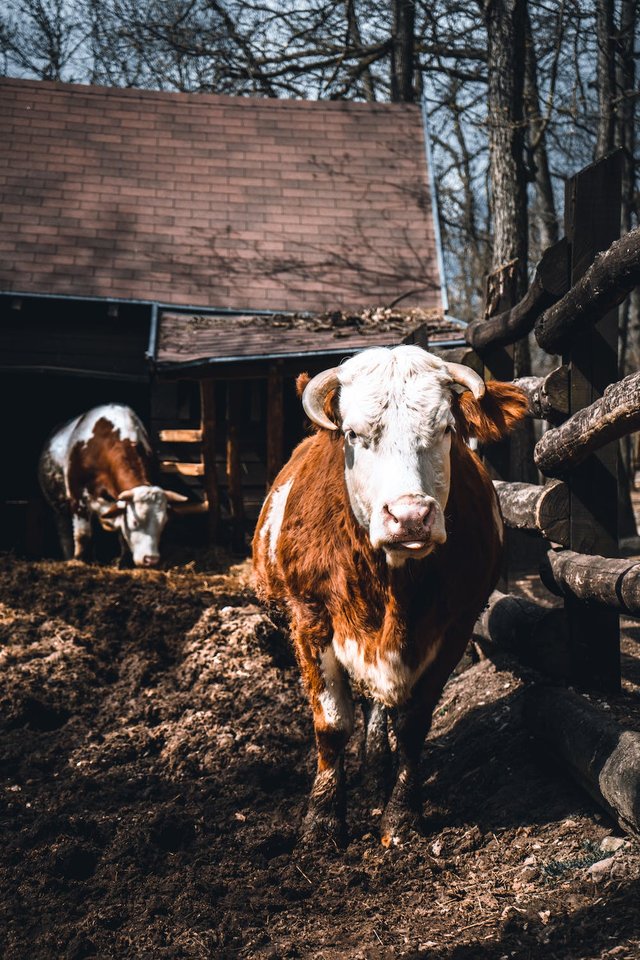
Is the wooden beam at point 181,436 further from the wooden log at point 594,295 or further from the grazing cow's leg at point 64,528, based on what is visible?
the wooden log at point 594,295

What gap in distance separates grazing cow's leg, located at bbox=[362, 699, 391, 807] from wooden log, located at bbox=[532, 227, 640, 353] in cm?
196

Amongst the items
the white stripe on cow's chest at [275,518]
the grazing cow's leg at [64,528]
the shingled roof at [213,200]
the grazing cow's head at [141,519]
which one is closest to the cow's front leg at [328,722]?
the white stripe on cow's chest at [275,518]

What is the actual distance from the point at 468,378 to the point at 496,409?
0.24 meters

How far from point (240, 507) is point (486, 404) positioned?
693 cm

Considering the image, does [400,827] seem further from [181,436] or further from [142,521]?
[181,436]

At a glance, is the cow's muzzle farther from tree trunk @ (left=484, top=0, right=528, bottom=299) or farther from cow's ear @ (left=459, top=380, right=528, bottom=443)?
tree trunk @ (left=484, top=0, right=528, bottom=299)

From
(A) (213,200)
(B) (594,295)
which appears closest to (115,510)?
(A) (213,200)

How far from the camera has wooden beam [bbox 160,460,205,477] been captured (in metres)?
10.7

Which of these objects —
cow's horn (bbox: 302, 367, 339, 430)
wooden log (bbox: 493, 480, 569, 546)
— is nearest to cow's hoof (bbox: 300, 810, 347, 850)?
wooden log (bbox: 493, 480, 569, 546)

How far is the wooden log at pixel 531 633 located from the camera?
165 inches

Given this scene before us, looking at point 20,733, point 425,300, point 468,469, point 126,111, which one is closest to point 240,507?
point 425,300

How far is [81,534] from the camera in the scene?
10.3 metres

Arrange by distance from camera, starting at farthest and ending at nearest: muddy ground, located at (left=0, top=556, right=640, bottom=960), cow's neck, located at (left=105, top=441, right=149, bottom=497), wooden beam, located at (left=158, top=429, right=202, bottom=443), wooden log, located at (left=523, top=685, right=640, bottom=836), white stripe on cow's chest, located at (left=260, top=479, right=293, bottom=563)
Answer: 1. wooden beam, located at (left=158, top=429, right=202, bottom=443)
2. cow's neck, located at (left=105, top=441, right=149, bottom=497)
3. white stripe on cow's chest, located at (left=260, top=479, right=293, bottom=563)
4. wooden log, located at (left=523, top=685, right=640, bottom=836)
5. muddy ground, located at (left=0, top=556, right=640, bottom=960)

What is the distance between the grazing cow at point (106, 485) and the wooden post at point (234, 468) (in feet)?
1.98
